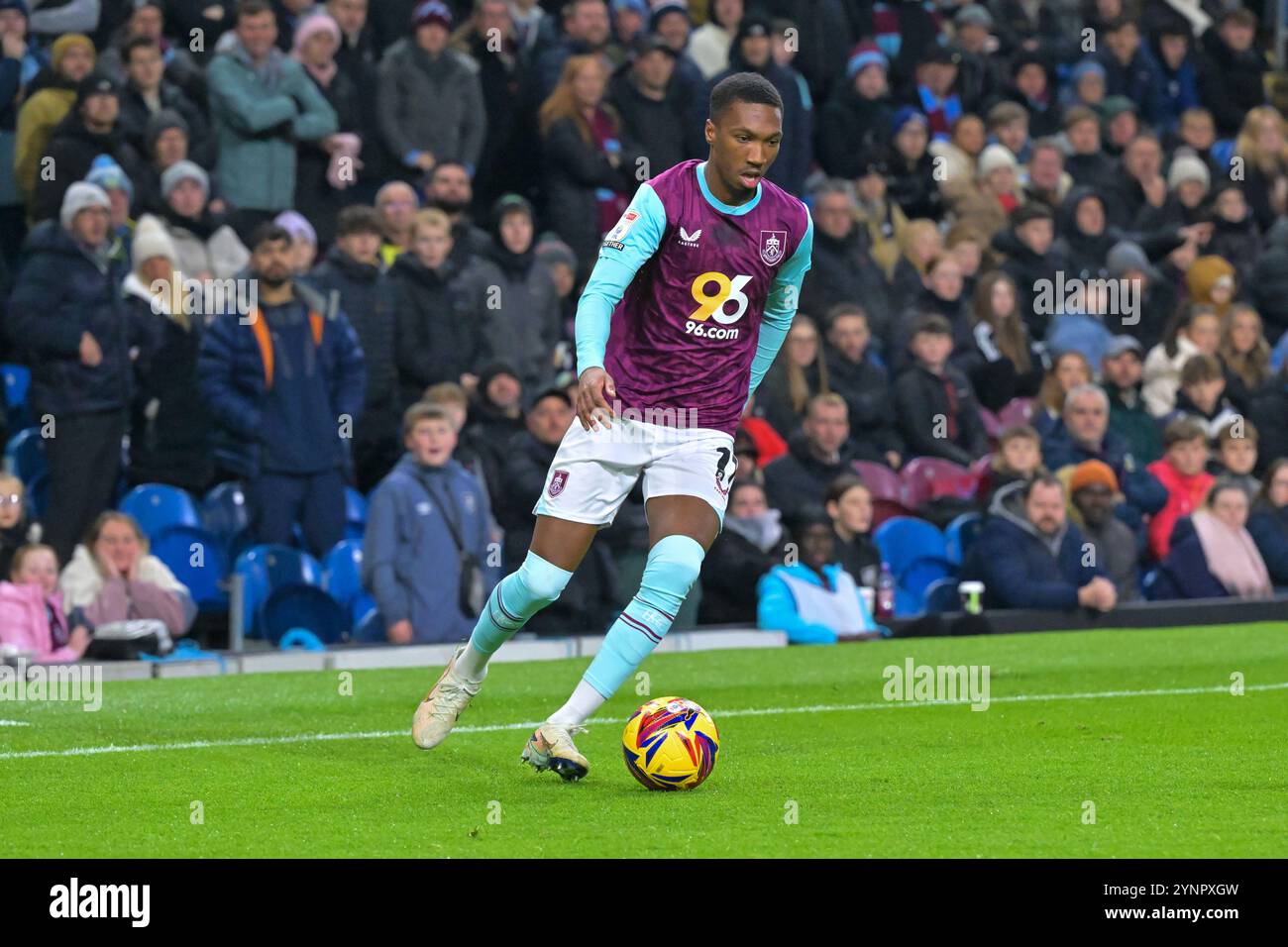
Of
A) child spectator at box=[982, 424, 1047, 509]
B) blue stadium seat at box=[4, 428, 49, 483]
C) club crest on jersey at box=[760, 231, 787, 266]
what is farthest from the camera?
child spectator at box=[982, 424, 1047, 509]

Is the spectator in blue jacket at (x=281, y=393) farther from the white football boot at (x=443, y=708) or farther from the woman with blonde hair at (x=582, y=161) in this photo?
the white football boot at (x=443, y=708)

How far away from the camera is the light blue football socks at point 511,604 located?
852 cm

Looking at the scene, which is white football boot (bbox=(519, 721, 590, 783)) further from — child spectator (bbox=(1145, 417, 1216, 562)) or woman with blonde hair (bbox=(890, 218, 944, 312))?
woman with blonde hair (bbox=(890, 218, 944, 312))

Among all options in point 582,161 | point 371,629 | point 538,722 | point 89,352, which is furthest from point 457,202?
point 538,722

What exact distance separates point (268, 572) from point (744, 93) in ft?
20.3

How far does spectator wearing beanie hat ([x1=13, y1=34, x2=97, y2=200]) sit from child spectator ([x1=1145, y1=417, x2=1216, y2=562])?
324 inches

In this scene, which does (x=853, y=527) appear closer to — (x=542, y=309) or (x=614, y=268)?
(x=542, y=309)

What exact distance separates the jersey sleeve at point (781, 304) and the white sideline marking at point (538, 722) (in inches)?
79.5

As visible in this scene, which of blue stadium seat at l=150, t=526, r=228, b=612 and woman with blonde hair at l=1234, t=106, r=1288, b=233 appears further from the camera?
woman with blonde hair at l=1234, t=106, r=1288, b=233

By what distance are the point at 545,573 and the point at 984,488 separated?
814cm

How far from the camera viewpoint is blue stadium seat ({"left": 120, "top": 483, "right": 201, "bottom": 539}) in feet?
44.9

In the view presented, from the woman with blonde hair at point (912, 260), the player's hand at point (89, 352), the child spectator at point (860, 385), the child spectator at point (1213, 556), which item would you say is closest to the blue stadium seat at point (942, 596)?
the child spectator at point (860, 385)

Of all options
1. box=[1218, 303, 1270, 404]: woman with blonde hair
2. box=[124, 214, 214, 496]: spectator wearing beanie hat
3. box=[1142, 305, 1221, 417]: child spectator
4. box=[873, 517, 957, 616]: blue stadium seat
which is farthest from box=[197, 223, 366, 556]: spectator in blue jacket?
box=[1218, 303, 1270, 404]: woman with blonde hair

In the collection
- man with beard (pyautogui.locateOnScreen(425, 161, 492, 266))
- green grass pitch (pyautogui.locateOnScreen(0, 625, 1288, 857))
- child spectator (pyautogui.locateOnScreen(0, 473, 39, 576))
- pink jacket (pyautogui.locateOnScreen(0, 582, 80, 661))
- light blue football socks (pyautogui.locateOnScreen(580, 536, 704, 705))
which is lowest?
green grass pitch (pyautogui.locateOnScreen(0, 625, 1288, 857))
